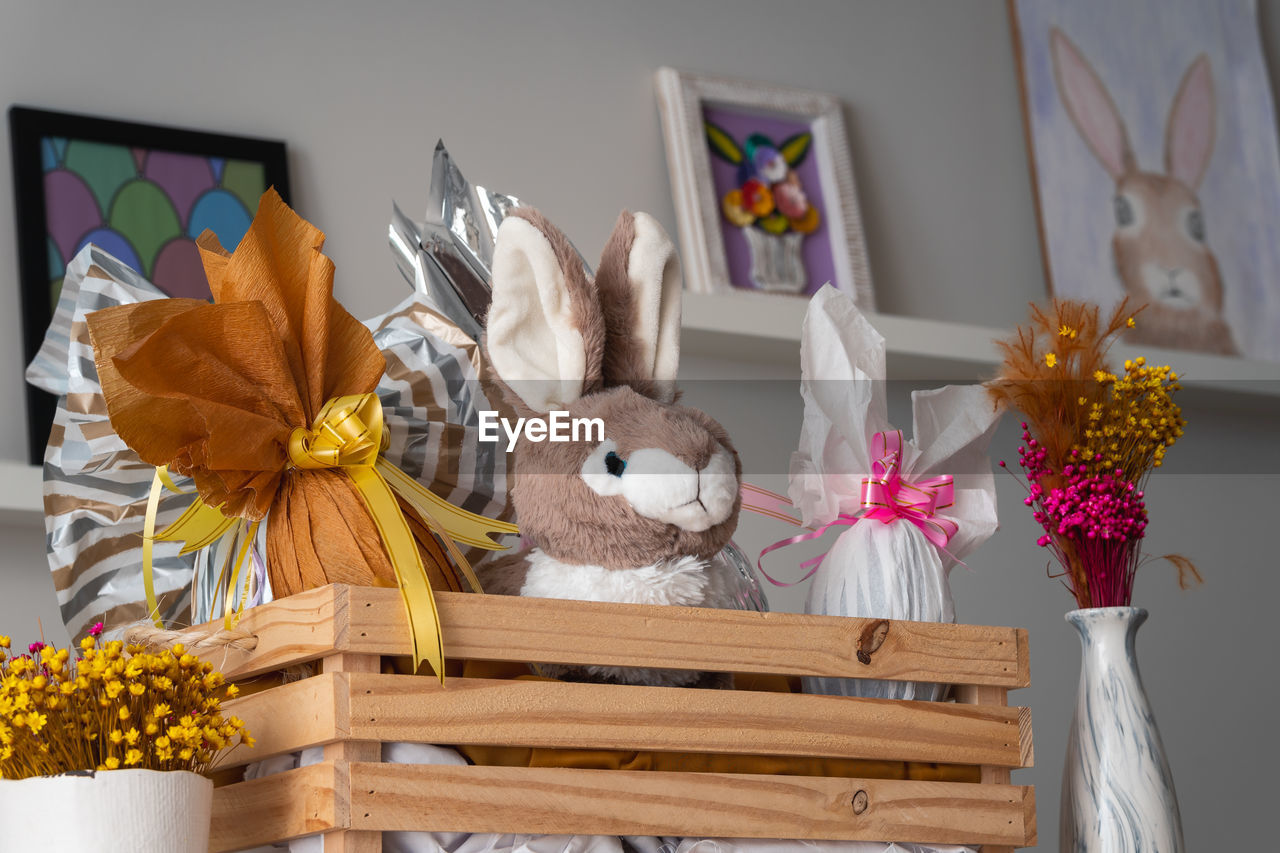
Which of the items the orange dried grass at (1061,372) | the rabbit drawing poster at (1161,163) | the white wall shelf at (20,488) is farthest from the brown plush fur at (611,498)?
the rabbit drawing poster at (1161,163)

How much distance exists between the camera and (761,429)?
1699 millimetres

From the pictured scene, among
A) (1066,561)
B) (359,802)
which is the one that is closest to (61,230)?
(359,802)

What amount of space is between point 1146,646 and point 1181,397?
13.7 inches

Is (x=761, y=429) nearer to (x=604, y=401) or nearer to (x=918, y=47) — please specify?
(x=918, y=47)

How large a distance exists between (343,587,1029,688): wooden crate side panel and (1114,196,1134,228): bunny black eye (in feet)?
3.86

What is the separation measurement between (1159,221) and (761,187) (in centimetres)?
64

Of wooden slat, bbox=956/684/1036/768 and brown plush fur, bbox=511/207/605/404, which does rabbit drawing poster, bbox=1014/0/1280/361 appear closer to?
wooden slat, bbox=956/684/1036/768

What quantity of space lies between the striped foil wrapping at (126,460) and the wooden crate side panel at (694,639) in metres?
0.20

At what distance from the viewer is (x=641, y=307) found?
0.89 meters

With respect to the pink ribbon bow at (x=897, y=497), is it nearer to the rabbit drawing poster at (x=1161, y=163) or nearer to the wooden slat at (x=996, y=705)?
the wooden slat at (x=996, y=705)

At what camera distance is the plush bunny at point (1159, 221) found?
6.32 feet

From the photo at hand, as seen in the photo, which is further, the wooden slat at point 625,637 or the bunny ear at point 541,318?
the bunny ear at point 541,318

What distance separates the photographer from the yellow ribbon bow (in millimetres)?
730

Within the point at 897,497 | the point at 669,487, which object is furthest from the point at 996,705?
the point at 669,487
